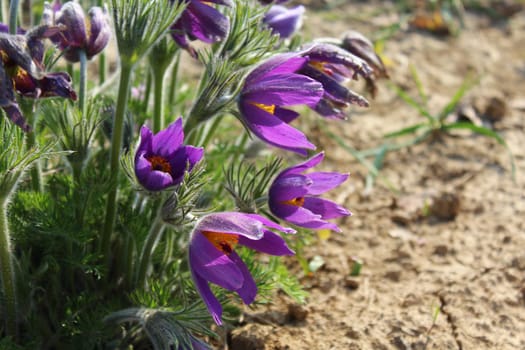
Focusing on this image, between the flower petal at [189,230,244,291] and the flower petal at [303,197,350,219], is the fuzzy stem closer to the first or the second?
the flower petal at [189,230,244,291]

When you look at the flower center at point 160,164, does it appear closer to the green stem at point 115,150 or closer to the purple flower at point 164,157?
the purple flower at point 164,157

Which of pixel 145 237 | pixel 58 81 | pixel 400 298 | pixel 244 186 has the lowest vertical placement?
pixel 400 298

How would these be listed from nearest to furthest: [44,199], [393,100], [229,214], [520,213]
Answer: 1. [229,214]
2. [44,199]
3. [520,213]
4. [393,100]

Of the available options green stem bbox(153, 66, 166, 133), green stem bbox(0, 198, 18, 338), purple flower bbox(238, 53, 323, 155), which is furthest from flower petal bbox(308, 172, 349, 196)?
green stem bbox(0, 198, 18, 338)

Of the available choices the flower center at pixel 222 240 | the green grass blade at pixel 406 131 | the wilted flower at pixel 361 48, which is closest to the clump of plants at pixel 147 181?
the flower center at pixel 222 240

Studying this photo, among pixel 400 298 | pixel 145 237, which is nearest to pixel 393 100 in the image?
pixel 400 298

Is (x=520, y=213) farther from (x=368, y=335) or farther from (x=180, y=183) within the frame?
(x=180, y=183)

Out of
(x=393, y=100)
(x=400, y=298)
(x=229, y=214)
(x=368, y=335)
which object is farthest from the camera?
(x=393, y=100)
